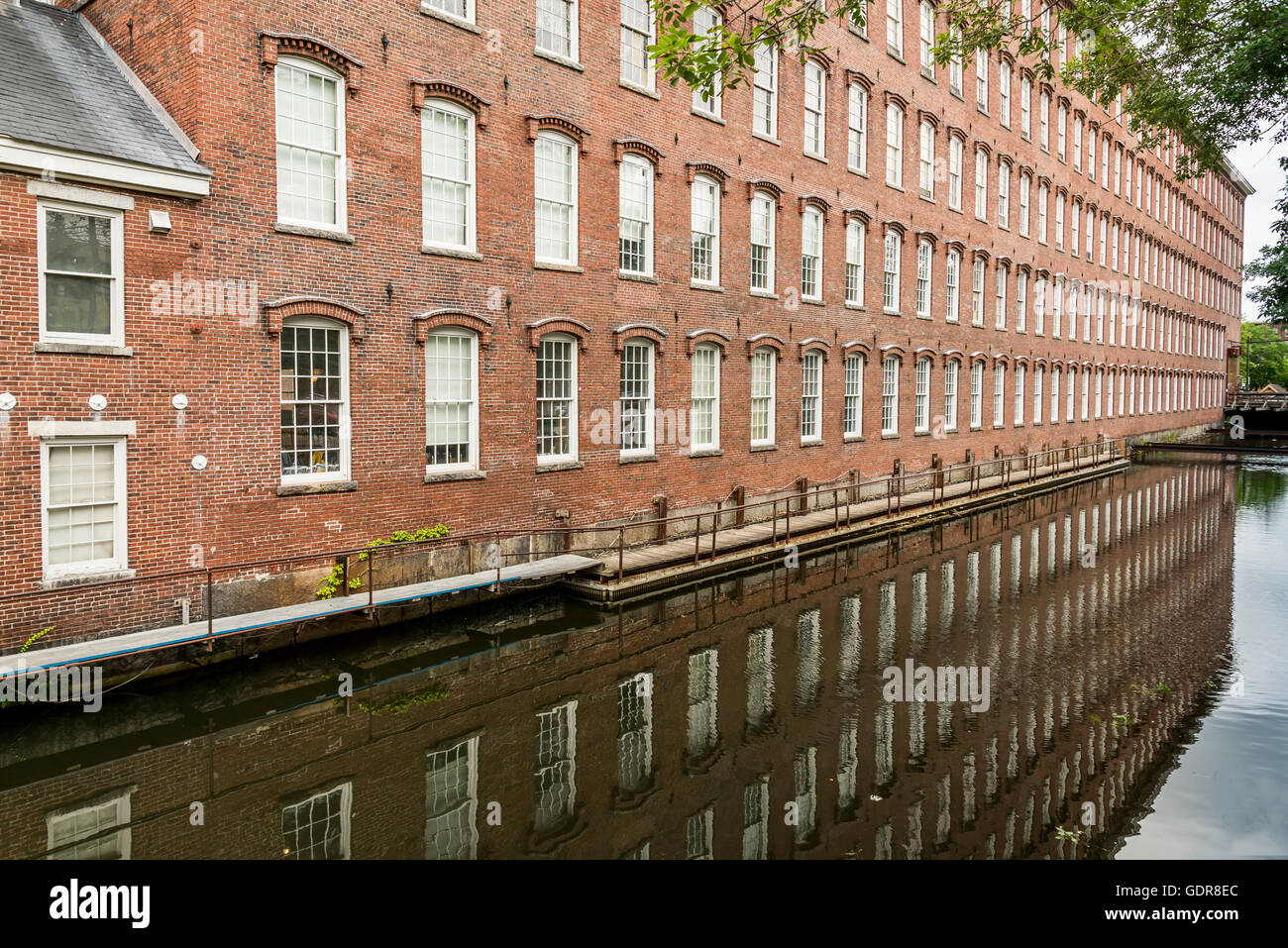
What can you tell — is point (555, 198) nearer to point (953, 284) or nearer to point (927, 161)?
point (927, 161)

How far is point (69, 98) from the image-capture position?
11008 mm

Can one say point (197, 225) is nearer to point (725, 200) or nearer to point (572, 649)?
point (572, 649)

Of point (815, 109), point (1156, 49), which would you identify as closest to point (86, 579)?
point (1156, 49)

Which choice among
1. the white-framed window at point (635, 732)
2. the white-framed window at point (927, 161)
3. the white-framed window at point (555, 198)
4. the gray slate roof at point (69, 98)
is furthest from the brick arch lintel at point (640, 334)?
the white-framed window at point (927, 161)

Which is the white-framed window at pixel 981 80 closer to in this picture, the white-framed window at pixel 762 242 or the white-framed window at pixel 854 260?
the white-framed window at pixel 854 260

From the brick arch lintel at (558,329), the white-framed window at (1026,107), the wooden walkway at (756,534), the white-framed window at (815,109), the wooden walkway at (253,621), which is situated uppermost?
the white-framed window at (1026,107)

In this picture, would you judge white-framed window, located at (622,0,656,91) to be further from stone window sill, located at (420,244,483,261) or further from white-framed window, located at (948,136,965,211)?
white-framed window, located at (948,136,965,211)

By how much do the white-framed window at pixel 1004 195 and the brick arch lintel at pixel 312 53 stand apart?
2728cm

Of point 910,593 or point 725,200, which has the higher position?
point 725,200

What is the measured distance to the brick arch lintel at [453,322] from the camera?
13.6 metres
